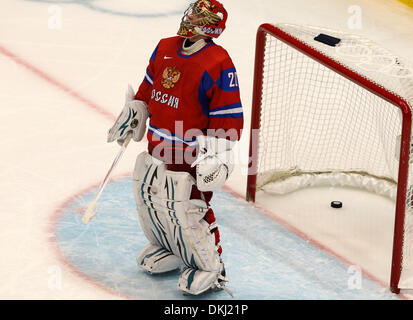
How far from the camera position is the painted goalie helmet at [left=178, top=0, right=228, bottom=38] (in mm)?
3498

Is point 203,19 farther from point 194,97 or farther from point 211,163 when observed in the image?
point 211,163

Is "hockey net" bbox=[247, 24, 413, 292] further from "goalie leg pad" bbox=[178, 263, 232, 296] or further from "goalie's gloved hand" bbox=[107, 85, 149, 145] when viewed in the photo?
"goalie's gloved hand" bbox=[107, 85, 149, 145]

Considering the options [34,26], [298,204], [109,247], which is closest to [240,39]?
[34,26]

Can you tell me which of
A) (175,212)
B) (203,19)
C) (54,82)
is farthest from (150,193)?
A: (54,82)

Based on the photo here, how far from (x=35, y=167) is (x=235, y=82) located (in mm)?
1617

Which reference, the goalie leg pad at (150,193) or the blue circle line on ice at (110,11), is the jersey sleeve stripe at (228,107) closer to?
the goalie leg pad at (150,193)

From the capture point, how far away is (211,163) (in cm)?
346

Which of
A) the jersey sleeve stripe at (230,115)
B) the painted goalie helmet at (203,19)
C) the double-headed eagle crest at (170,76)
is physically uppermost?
the painted goalie helmet at (203,19)

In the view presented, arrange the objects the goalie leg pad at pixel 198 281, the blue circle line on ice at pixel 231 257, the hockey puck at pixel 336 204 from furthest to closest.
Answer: the hockey puck at pixel 336 204
the blue circle line on ice at pixel 231 257
the goalie leg pad at pixel 198 281

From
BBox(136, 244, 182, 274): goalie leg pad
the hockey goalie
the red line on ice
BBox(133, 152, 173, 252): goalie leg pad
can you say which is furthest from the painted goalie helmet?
the red line on ice

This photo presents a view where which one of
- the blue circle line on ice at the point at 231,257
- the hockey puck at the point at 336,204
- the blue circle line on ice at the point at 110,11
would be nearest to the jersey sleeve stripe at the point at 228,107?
the blue circle line on ice at the point at 231,257

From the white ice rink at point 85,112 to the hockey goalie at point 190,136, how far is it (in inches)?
15.3

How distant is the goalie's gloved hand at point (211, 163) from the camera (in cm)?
346
